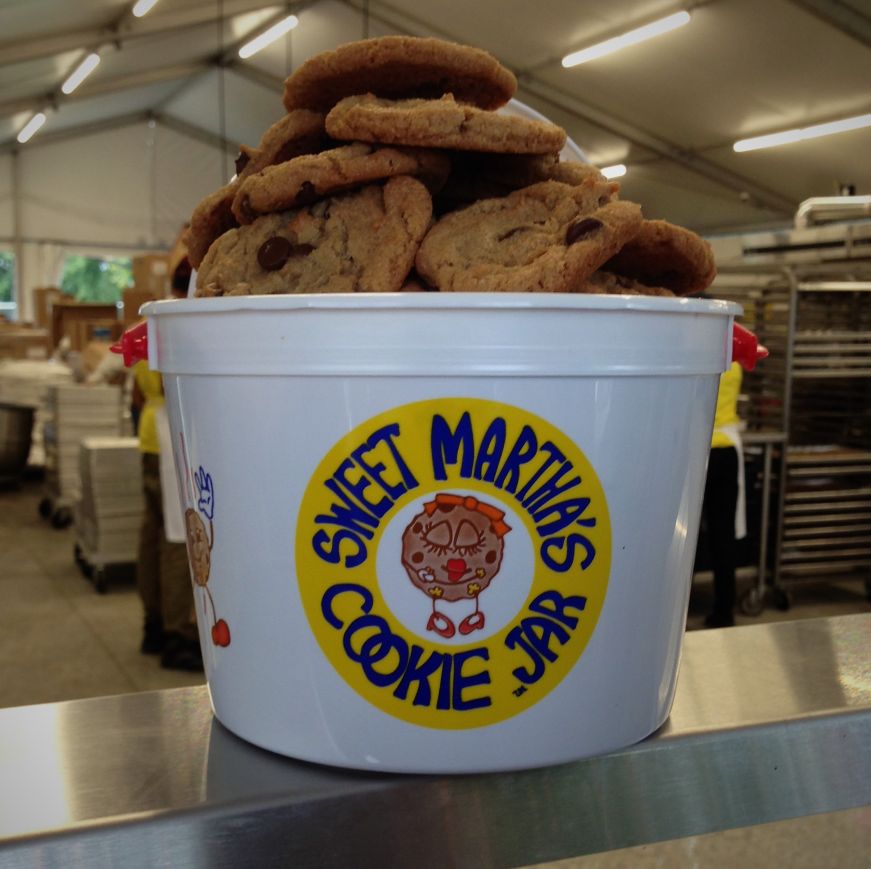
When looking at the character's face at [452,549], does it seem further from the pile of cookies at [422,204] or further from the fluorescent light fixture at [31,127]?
the fluorescent light fixture at [31,127]

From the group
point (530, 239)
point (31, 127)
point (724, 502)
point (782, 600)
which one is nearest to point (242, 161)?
point (530, 239)

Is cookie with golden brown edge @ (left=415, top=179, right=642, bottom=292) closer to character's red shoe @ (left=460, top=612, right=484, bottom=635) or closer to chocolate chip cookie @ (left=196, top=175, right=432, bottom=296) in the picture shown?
chocolate chip cookie @ (left=196, top=175, right=432, bottom=296)

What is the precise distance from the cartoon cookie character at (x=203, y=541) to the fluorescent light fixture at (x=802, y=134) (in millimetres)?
9801

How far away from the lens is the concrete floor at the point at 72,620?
3240mm

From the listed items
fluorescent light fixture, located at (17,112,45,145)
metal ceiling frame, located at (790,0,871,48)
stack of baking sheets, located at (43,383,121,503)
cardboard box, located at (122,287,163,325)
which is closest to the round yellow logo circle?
stack of baking sheets, located at (43,383,121,503)

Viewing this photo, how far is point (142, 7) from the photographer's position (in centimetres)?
930

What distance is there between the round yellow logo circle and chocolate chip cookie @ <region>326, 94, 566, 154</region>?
0.19 meters

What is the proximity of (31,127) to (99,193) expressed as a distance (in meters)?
1.81

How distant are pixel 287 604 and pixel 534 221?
29 cm

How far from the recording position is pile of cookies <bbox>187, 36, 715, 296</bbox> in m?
0.55

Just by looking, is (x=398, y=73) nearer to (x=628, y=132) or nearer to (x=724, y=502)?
(x=724, y=502)

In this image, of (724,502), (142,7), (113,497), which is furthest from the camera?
(142,7)

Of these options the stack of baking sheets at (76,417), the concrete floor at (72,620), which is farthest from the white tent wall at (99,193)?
the concrete floor at (72,620)

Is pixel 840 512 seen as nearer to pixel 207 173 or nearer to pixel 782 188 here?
pixel 782 188
